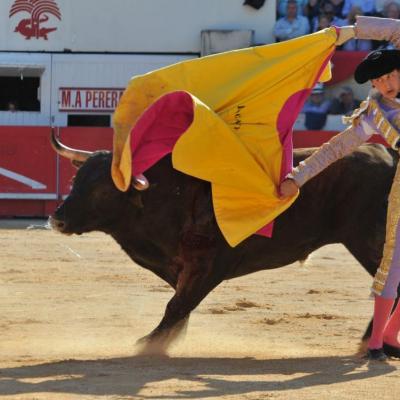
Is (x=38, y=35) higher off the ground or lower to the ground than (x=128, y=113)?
lower

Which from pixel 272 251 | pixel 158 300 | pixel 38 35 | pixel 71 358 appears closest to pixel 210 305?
pixel 158 300

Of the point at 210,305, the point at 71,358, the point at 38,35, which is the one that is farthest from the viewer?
the point at 38,35

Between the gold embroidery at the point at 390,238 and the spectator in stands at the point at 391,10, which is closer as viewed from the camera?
the gold embroidery at the point at 390,238

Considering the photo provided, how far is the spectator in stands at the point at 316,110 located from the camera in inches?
559

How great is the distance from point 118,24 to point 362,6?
11.1ft

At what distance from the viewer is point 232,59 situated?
5504mm

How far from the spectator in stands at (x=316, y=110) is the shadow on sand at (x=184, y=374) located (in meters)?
9.32

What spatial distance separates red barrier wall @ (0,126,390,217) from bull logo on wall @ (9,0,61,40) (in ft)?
8.81

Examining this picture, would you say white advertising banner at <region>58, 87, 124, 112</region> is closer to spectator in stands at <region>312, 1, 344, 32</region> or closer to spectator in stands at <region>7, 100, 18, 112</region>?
spectator in stands at <region>7, 100, 18, 112</region>

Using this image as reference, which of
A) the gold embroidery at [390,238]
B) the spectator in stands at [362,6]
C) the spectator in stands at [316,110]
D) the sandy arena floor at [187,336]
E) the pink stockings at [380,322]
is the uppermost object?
the gold embroidery at [390,238]

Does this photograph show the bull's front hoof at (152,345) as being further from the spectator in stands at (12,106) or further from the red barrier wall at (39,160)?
the spectator in stands at (12,106)

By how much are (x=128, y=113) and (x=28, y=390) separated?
1.77 metres

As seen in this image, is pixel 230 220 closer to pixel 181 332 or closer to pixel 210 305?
pixel 181 332

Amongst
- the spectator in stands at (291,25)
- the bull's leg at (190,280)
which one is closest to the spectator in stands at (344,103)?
the spectator in stands at (291,25)
